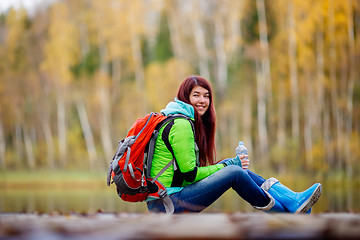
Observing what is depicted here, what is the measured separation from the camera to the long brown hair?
3619 mm

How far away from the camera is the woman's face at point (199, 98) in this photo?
12.1ft

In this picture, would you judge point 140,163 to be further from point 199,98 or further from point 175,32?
point 175,32

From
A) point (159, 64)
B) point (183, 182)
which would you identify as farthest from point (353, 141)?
point (183, 182)

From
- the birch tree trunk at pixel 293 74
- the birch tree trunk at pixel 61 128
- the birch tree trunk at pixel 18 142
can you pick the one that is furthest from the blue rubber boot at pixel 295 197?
the birch tree trunk at pixel 18 142

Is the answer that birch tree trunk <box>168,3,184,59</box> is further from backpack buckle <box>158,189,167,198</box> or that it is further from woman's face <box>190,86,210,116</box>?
backpack buckle <box>158,189,167,198</box>

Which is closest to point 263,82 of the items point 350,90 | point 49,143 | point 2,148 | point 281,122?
point 281,122

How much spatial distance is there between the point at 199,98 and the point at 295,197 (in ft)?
3.34

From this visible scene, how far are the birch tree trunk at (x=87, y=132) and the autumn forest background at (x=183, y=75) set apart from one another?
6 centimetres

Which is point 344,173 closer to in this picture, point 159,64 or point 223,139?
point 223,139

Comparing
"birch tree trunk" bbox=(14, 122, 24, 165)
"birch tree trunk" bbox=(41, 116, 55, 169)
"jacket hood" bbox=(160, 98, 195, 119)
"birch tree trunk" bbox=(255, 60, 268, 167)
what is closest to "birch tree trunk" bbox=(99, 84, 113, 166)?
"birch tree trunk" bbox=(41, 116, 55, 169)

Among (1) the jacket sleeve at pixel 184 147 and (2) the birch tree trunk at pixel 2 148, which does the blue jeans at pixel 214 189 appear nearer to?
(1) the jacket sleeve at pixel 184 147

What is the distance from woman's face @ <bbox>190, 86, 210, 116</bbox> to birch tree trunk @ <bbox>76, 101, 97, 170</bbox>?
20.4m

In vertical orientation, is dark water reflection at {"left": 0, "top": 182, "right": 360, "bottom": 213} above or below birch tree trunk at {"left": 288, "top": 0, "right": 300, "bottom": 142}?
below

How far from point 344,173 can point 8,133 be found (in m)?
18.4
